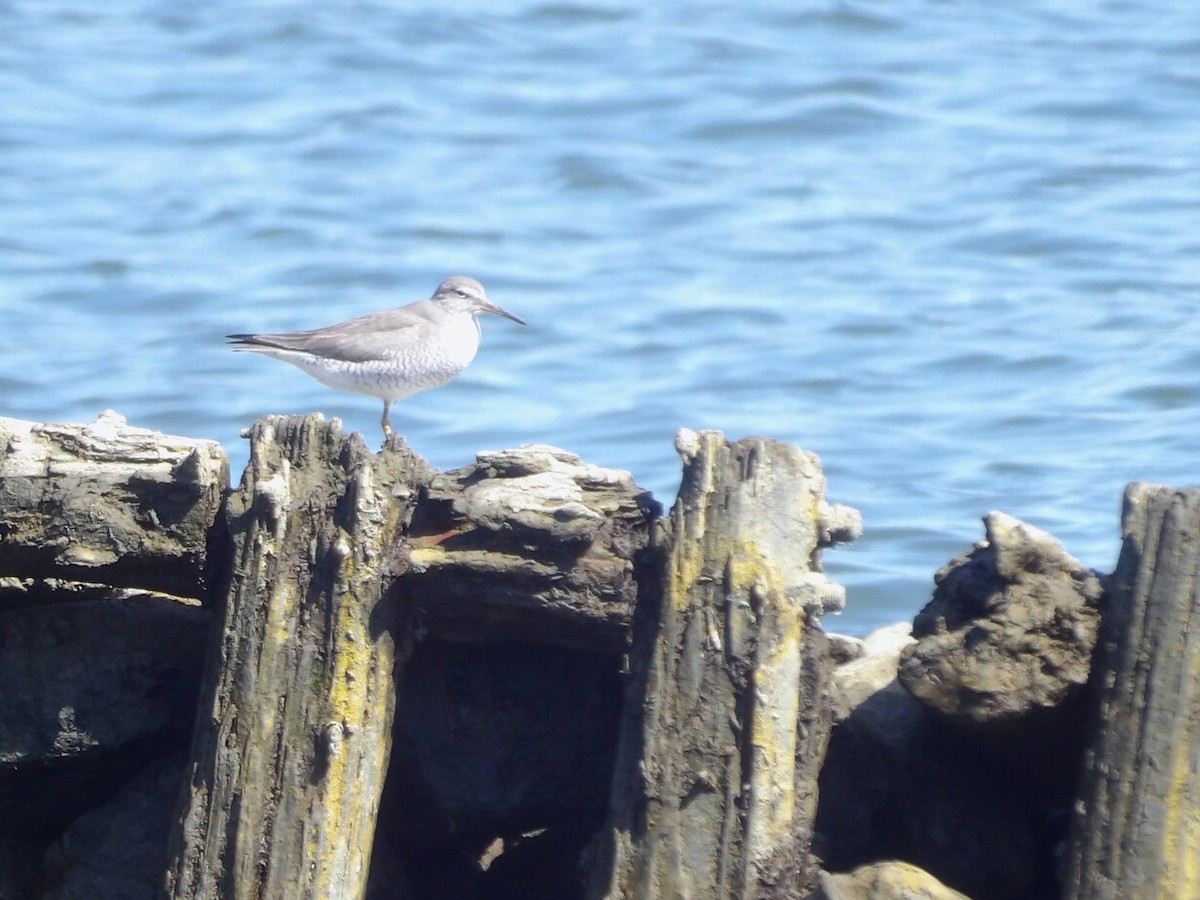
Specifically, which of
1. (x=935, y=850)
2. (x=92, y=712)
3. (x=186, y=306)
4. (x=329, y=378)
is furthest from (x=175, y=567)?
(x=186, y=306)

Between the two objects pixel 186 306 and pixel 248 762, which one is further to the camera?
pixel 186 306

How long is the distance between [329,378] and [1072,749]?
4497 mm

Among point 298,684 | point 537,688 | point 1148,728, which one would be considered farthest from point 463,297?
point 1148,728

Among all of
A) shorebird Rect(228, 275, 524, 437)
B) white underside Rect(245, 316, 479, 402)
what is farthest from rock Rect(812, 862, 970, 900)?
white underside Rect(245, 316, 479, 402)

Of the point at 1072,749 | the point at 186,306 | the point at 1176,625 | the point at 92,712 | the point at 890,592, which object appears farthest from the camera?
the point at 186,306

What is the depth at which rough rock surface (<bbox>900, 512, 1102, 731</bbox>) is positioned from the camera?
13.5 feet

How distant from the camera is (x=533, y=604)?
4.35 meters

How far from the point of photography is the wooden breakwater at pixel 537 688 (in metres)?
3.98

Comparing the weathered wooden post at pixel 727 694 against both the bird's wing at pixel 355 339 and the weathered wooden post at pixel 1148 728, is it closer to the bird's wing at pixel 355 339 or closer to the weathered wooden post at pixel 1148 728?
the weathered wooden post at pixel 1148 728

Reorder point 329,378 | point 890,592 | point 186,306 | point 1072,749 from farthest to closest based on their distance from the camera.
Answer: point 186,306
point 890,592
point 329,378
point 1072,749

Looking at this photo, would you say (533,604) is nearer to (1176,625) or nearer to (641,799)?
(641,799)

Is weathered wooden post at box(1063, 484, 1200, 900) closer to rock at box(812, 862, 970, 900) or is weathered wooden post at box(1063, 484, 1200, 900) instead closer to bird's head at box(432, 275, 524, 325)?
rock at box(812, 862, 970, 900)

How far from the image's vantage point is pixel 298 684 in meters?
4.14

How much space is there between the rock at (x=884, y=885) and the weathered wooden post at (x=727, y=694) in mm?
82
